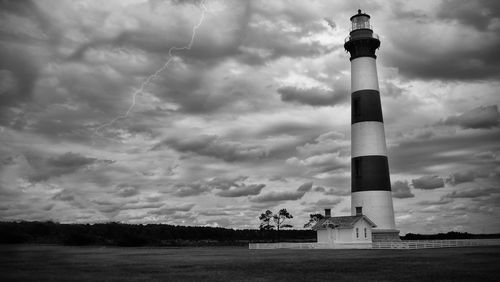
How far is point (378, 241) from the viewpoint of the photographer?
5009 centimetres

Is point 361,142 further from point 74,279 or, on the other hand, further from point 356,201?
point 74,279

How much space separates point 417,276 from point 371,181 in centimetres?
2932

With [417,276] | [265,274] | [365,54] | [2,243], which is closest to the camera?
[417,276]

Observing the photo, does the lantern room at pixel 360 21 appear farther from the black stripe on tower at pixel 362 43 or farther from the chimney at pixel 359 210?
the chimney at pixel 359 210

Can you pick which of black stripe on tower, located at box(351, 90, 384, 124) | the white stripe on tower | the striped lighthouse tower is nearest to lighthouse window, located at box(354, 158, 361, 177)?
the striped lighthouse tower

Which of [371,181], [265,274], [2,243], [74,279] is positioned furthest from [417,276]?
[2,243]

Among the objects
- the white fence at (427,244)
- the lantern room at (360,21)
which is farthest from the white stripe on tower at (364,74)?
the white fence at (427,244)

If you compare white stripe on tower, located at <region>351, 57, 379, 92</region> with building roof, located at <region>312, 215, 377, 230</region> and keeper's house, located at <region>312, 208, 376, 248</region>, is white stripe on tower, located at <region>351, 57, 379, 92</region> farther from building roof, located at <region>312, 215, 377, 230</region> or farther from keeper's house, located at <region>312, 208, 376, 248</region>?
building roof, located at <region>312, 215, 377, 230</region>

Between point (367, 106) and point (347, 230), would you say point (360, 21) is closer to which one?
point (367, 106)

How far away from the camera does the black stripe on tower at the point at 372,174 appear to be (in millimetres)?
48219

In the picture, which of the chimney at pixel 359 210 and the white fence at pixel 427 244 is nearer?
the white fence at pixel 427 244

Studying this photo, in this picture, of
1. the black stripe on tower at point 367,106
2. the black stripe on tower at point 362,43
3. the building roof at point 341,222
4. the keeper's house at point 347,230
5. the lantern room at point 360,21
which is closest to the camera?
the building roof at point 341,222

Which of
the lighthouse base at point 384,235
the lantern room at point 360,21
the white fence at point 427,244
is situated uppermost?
the lantern room at point 360,21

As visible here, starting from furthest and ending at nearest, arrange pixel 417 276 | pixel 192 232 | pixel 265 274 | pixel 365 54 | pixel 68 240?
pixel 192 232, pixel 68 240, pixel 365 54, pixel 265 274, pixel 417 276
